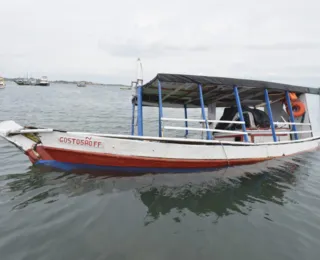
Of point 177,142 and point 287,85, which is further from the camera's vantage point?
point 287,85

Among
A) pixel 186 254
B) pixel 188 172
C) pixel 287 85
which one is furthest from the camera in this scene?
pixel 287 85

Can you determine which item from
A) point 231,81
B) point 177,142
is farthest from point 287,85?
point 177,142

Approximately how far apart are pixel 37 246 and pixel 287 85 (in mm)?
9730

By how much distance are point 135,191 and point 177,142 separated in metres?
2.31

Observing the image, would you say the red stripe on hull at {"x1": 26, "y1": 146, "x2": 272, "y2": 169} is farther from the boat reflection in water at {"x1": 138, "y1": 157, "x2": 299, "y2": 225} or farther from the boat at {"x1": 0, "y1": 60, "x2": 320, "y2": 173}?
the boat reflection in water at {"x1": 138, "y1": 157, "x2": 299, "y2": 225}

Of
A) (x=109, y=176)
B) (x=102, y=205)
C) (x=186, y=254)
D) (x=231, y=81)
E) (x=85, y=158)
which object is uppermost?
(x=231, y=81)

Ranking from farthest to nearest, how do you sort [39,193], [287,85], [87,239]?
[287,85], [39,193], [87,239]

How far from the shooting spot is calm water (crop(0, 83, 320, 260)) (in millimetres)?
4055

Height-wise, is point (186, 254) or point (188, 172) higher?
point (188, 172)

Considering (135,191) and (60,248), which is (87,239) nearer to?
(60,248)

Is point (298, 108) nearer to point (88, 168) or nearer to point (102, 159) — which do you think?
point (102, 159)

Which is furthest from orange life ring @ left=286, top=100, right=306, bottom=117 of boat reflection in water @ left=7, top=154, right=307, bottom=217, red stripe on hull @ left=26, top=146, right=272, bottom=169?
red stripe on hull @ left=26, top=146, right=272, bottom=169

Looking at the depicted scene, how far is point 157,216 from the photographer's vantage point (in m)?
5.14

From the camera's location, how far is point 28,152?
22.5 feet
